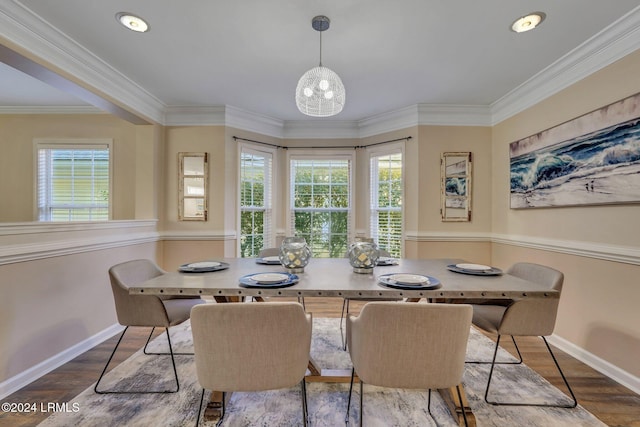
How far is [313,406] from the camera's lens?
1764mm

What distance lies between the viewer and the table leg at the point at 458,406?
159 cm

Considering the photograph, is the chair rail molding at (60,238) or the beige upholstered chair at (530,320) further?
the chair rail molding at (60,238)

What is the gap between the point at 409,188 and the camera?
3.81 meters

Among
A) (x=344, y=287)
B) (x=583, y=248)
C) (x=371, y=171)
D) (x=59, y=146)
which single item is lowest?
(x=344, y=287)

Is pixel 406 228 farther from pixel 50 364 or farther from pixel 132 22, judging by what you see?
pixel 50 364

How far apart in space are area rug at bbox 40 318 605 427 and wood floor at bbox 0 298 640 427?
10 cm

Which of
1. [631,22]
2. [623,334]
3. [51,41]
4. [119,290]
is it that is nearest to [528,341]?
[623,334]

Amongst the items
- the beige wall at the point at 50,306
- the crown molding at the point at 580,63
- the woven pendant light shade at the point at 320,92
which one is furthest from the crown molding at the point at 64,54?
the crown molding at the point at 580,63

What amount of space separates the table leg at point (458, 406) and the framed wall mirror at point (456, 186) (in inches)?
90.6

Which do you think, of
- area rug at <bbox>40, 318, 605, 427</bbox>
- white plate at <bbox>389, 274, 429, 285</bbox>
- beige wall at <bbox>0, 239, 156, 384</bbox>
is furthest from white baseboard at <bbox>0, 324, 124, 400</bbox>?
white plate at <bbox>389, 274, 429, 285</bbox>

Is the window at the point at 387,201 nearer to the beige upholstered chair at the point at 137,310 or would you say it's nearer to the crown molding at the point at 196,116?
the crown molding at the point at 196,116

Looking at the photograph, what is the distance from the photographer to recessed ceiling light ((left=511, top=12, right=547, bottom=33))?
197 centimetres

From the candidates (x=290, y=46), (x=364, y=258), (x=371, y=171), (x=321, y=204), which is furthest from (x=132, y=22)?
(x=371, y=171)

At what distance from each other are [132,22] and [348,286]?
2303 millimetres
